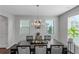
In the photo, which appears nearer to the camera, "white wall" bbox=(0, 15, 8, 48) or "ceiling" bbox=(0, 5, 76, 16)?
"ceiling" bbox=(0, 5, 76, 16)

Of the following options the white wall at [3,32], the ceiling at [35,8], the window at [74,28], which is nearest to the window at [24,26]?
the white wall at [3,32]

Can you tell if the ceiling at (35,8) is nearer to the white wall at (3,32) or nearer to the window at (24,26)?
the white wall at (3,32)

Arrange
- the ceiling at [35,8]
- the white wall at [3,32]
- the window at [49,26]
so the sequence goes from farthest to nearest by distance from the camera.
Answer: the window at [49,26] → the white wall at [3,32] → the ceiling at [35,8]

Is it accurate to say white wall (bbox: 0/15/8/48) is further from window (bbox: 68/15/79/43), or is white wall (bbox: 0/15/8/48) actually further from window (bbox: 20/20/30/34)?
window (bbox: 68/15/79/43)

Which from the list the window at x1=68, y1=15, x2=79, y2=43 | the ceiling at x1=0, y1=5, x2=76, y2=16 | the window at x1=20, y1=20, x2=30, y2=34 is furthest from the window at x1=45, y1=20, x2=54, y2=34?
the ceiling at x1=0, y1=5, x2=76, y2=16

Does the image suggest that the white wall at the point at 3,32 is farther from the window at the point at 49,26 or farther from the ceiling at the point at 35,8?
the window at the point at 49,26

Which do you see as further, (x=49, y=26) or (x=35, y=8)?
(x=49, y=26)

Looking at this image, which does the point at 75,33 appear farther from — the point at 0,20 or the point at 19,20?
the point at 19,20

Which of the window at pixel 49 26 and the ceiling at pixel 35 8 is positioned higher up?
the ceiling at pixel 35 8

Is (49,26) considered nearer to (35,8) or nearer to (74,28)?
(74,28)

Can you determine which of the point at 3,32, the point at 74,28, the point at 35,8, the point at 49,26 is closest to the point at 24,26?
the point at 49,26

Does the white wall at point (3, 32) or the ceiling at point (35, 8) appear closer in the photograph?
the ceiling at point (35, 8)

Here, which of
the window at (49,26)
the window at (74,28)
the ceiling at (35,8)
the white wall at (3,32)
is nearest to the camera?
the ceiling at (35,8)
